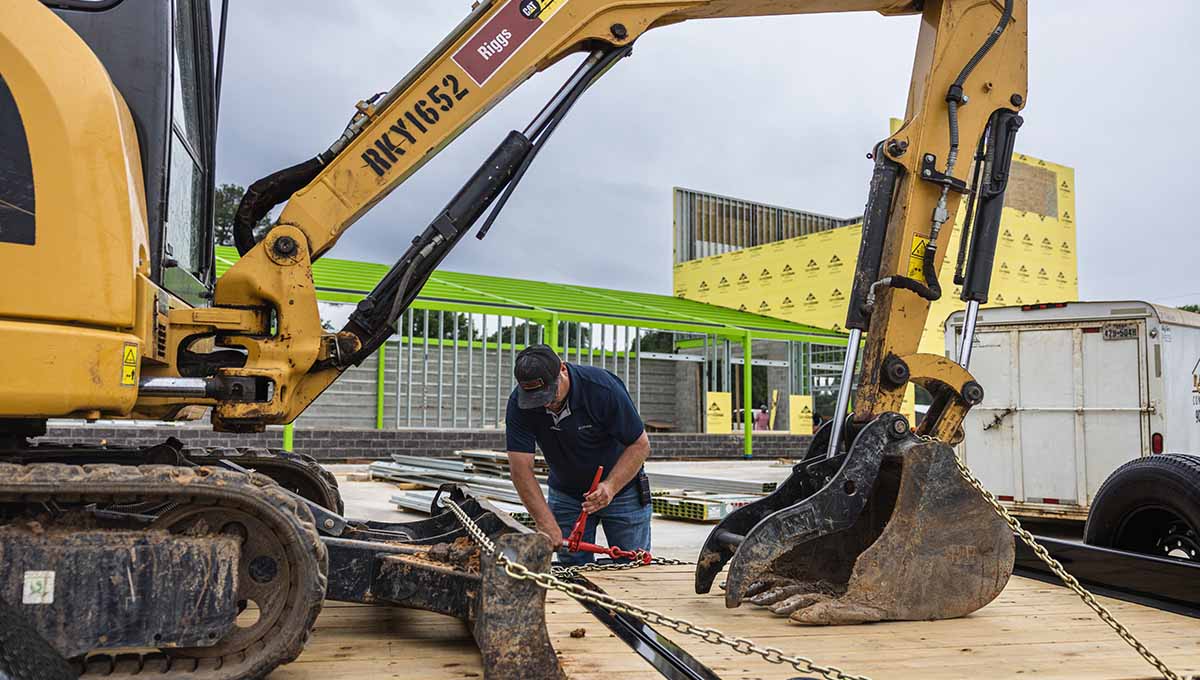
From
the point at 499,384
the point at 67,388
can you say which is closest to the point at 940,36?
the point at 67,388

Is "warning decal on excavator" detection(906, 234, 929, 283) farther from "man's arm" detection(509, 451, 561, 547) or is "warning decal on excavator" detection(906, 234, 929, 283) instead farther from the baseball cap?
"man's arm" detection(509, 451, 561, 547)

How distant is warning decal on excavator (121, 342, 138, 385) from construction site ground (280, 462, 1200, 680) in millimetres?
1058

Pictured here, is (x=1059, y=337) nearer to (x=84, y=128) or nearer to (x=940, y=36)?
(x=940, y=36)

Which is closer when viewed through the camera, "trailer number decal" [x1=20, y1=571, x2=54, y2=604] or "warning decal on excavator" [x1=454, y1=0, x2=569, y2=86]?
"trailer number decal" [x1=20, y1=571, x2=54, y2=604]

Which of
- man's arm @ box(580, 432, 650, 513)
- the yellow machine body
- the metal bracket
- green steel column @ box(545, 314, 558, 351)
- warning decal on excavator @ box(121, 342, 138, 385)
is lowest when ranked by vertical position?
man's arm @ box(580, 432, 650, 513)

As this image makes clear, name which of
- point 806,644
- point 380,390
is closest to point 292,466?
point 806,644

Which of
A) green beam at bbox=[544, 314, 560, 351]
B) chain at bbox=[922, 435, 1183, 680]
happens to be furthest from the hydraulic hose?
green beam at bbox=[544, 314, 560, 351]

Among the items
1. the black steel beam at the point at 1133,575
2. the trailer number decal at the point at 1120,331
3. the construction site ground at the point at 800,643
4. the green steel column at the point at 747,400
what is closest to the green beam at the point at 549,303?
the green steel column at the point at 747,400

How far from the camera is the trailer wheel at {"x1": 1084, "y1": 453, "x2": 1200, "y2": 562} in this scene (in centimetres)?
483

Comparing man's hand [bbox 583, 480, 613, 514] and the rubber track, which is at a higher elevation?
the rubber track

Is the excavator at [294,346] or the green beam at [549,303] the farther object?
the green beam at [549,303]

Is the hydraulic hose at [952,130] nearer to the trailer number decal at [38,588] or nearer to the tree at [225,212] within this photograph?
the trailer number decal at [38,588]

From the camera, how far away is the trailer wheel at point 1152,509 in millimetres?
4828

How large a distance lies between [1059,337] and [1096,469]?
132 centimetres
